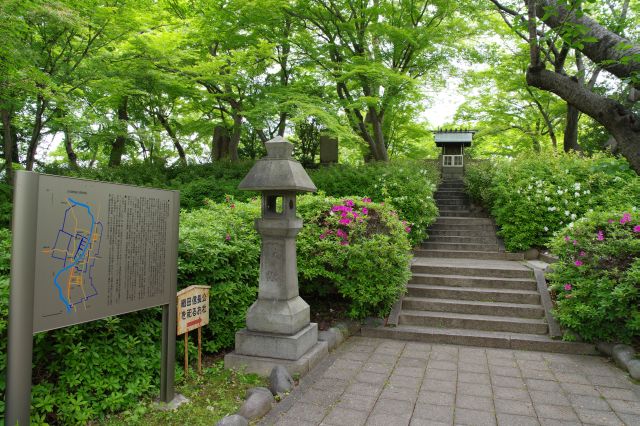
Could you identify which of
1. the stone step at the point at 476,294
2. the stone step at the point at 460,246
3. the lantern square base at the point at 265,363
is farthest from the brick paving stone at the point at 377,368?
the stone step at the point at 460,246

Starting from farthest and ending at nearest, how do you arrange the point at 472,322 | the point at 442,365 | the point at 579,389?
1. the point at 472,322
2. the point at 442,365
3. the point at 579,389

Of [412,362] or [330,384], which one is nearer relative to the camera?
[330,384]

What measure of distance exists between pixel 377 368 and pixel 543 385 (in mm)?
1772

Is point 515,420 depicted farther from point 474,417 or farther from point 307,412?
point 307,412

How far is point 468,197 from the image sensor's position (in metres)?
13.7

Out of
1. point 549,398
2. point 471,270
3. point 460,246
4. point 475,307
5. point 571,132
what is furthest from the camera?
point 571,132

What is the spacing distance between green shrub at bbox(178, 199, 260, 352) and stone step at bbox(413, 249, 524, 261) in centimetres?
541

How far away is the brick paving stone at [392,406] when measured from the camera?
150 inches

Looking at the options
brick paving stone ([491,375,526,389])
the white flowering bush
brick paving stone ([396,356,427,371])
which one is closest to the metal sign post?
brick paving stone ([396,356,427,371])

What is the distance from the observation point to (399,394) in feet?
13.7

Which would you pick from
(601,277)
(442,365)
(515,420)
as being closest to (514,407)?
(515,420)

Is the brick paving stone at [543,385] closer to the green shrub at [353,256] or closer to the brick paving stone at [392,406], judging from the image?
the brick paving stone at [392,406]

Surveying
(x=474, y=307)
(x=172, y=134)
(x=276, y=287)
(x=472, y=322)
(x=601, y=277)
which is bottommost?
(x=472, y=322)

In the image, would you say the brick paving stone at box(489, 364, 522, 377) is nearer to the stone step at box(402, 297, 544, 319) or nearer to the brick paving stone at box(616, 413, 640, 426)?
the brick paving stone at box(616, 413, 640, 426)
